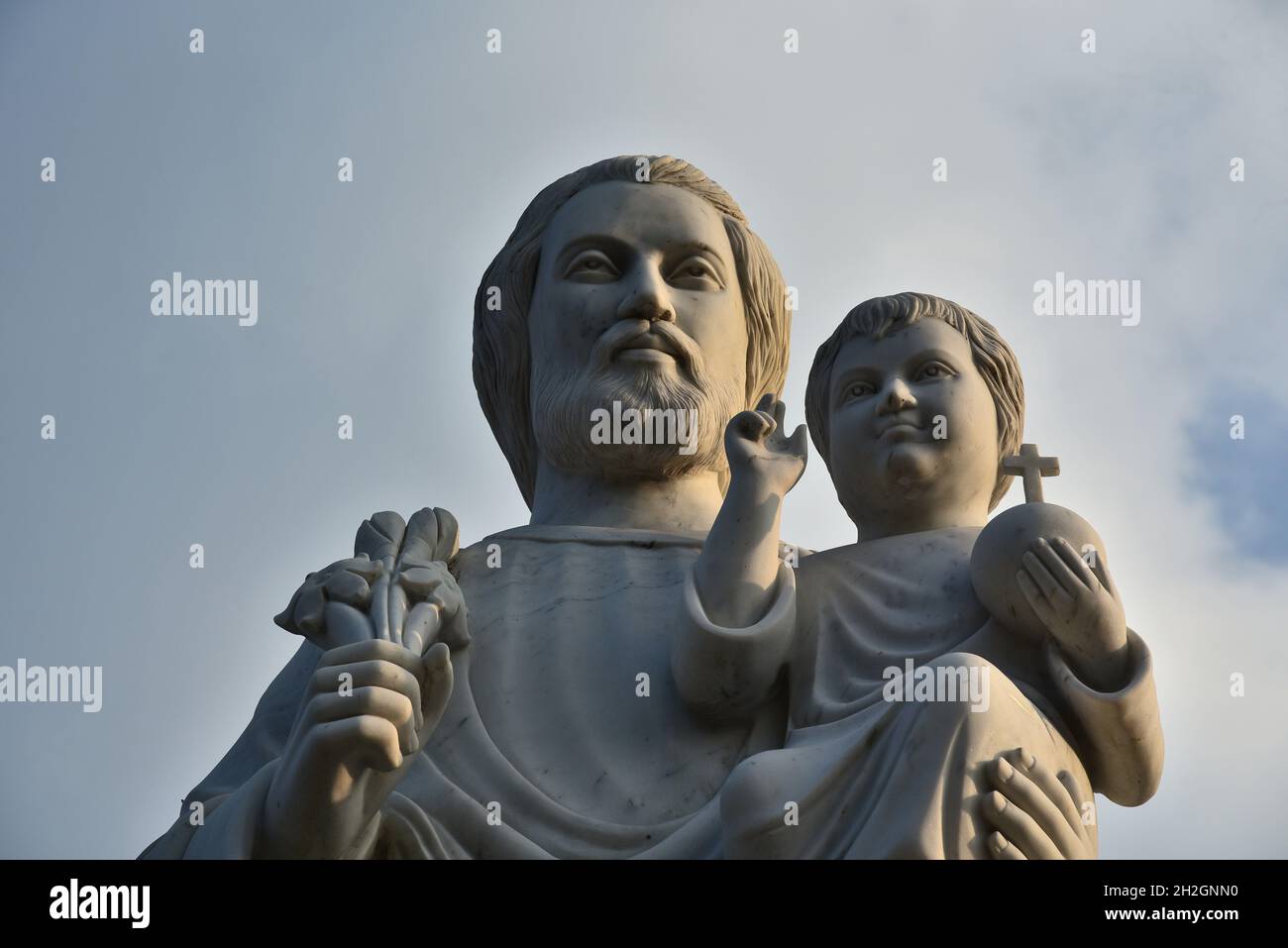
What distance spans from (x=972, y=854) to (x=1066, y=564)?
4.04 feet

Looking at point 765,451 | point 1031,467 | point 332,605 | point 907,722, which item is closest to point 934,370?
point 1031,467

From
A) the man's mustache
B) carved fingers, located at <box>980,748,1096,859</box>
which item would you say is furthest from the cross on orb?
the man's mustache

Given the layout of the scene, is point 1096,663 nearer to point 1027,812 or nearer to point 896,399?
point 1027,812

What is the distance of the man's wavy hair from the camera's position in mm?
11508

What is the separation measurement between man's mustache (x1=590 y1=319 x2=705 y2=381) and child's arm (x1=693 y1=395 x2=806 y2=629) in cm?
141

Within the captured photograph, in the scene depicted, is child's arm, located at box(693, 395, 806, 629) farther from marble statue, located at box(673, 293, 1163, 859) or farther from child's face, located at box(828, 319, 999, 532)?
child's face, located at box(828, 319, 999, 532)

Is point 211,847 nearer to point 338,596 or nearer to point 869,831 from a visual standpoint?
point 338,596

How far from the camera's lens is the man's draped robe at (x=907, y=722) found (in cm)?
829

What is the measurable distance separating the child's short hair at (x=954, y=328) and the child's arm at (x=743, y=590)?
0.68m

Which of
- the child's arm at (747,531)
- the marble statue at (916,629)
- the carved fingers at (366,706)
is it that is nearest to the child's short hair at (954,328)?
the marble statue at (916,629)

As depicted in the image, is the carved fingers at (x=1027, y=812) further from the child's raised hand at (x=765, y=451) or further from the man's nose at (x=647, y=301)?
the man's nose at (x=647, y=301)

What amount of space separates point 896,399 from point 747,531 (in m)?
0.85

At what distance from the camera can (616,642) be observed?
10.1 m

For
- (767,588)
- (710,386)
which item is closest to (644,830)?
(767,588)
